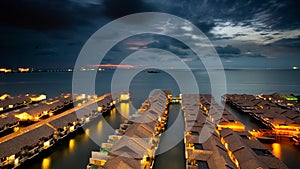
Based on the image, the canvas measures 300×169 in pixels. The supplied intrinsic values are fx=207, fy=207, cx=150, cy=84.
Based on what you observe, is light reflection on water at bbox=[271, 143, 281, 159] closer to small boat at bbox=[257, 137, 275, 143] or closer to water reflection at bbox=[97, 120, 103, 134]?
small boat at bbox=[257, 137, 275, 143]

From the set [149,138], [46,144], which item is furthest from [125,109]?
[149,138]

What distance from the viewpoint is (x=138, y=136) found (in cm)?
939

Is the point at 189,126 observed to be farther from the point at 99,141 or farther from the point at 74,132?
the point at 74,132

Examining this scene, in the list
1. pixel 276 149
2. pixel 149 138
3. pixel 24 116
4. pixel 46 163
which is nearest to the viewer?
pixel 46 163

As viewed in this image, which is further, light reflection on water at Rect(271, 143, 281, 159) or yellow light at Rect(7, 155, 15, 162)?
light reflection on water at Rect(271, 143, 281, 159)

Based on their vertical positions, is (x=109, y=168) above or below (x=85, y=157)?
above

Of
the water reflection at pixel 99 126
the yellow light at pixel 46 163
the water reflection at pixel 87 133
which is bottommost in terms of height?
the yellow light at pixel 46 163

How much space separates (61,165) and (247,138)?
8.54 m

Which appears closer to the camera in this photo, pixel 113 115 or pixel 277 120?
pixel 277 120

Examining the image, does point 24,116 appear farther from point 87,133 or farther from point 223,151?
point 223,151

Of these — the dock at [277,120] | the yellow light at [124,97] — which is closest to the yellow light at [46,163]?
the dock at [277,120]

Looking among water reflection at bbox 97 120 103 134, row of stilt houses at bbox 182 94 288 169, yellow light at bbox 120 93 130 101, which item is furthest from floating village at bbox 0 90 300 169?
yellow light at bbox 120 93 130 101

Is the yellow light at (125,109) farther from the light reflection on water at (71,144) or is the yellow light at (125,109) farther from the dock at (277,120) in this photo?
the dock at (277,120)

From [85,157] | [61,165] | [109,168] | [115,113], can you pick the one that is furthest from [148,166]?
[115,113]
